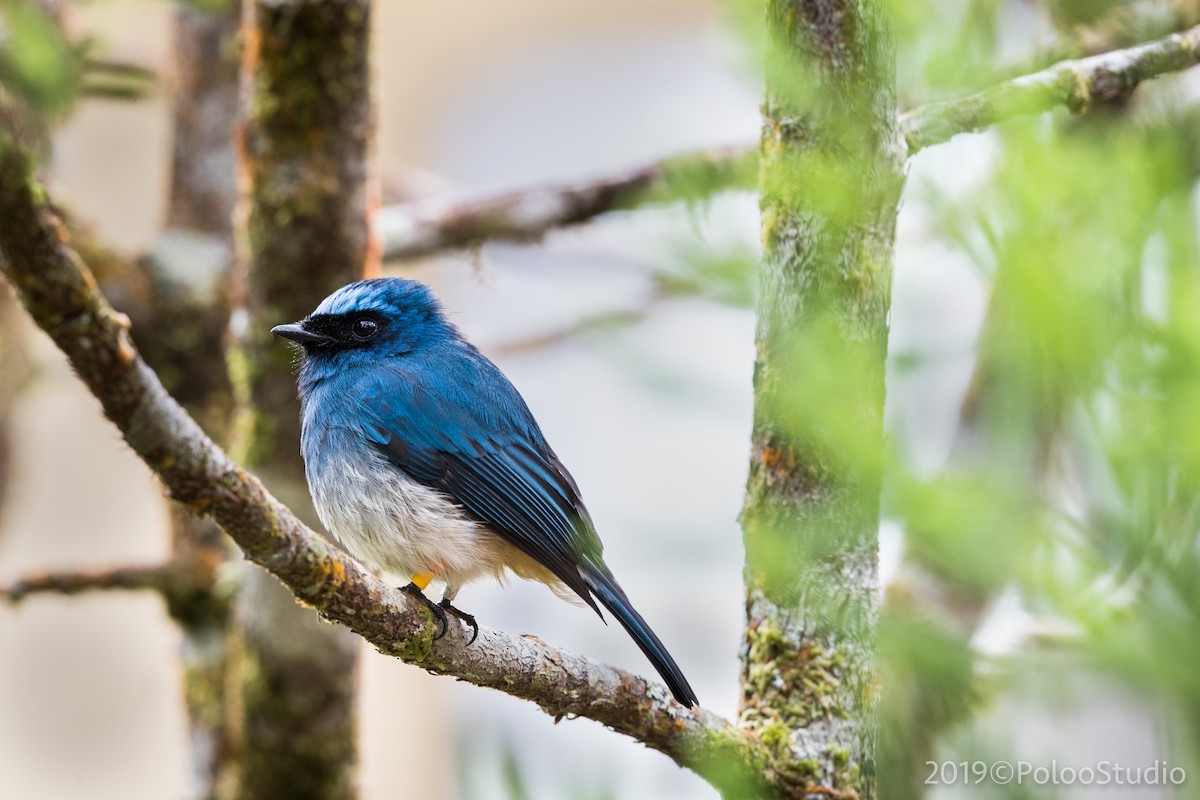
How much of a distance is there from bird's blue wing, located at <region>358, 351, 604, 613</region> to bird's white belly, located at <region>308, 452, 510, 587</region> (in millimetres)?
49

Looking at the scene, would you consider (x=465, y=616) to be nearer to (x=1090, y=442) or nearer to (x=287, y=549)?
(x=287, y=549)

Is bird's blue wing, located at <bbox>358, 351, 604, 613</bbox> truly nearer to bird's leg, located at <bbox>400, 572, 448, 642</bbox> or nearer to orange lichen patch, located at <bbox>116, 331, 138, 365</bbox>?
bird's leg, located at <bbox>400, 572, 448, 642</bbox>

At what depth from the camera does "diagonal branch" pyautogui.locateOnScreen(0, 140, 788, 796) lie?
1649 millimetres

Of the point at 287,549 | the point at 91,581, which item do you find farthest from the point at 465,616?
the point at 91,581

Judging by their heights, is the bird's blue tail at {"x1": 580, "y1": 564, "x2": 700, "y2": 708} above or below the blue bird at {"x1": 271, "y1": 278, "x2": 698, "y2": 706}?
below

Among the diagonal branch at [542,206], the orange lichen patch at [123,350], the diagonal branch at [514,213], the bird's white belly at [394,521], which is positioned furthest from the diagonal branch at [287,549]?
the diagonal branch at [514,213]

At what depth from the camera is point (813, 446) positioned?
89.5 inches

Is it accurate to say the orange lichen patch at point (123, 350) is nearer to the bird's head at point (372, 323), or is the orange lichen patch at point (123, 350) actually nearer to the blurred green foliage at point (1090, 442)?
the blurred green foliage at point (1090, 442)

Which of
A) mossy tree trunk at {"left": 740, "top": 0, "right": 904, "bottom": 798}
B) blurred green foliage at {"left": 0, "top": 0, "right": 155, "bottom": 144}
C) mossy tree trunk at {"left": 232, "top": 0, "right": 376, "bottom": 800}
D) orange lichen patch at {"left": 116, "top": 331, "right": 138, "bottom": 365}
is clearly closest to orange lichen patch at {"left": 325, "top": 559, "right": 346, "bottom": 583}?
orange lichen patch at {"left": 116, "top": 331, "right": 138, "bottom": 365}

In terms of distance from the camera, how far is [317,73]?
385 cm

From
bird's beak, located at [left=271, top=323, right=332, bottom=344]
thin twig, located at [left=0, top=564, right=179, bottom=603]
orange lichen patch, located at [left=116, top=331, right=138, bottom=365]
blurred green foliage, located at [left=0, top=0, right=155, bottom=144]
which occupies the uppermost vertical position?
blurred green foliage, located at [left=0, top=0, right=155, bottom=144]

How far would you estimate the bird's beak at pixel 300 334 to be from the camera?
344cm

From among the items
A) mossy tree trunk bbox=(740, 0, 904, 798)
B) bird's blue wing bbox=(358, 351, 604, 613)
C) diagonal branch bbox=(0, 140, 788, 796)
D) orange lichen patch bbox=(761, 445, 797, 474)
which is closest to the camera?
diagonal branch bbox=(0, 140, 788, 796)

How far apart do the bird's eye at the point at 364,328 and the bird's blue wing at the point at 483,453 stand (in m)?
0.17
